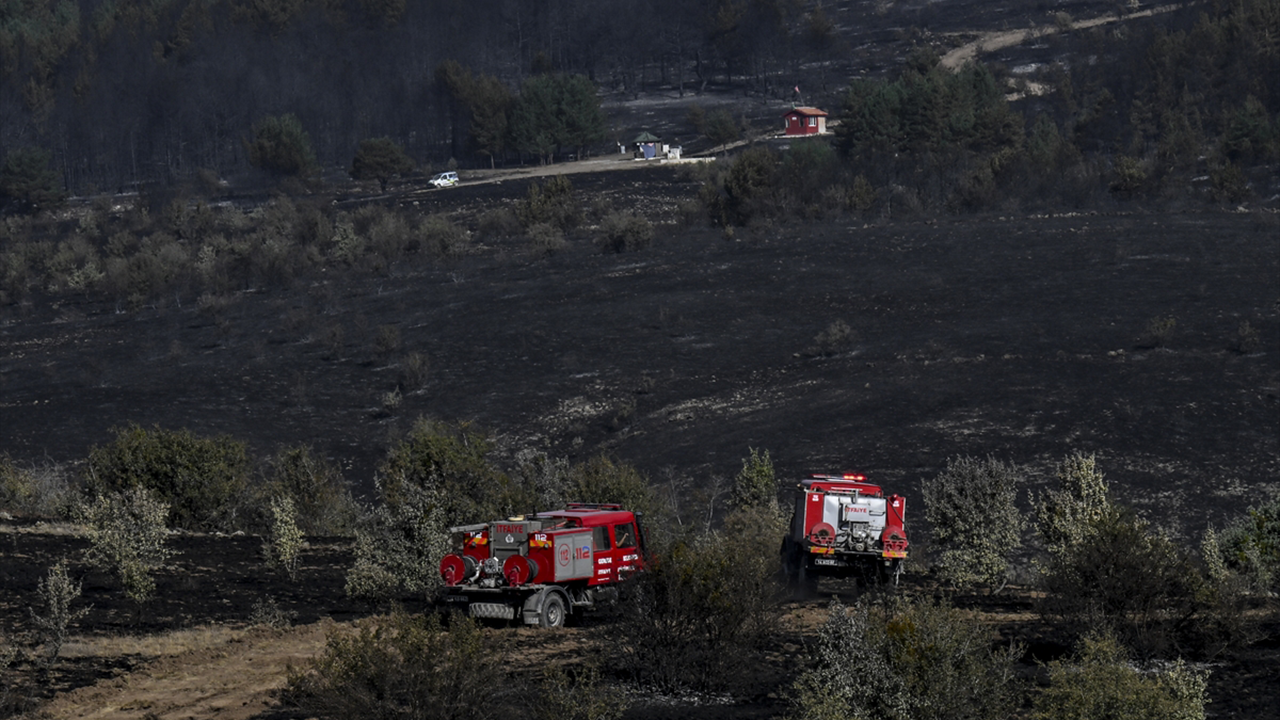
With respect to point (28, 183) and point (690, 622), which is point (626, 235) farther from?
point (28, 183)

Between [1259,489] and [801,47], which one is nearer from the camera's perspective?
[1259,489]

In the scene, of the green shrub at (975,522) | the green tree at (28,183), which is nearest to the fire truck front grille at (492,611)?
the green shrub at (975,522)

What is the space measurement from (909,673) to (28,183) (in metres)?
115

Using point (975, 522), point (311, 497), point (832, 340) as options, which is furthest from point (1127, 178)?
point (975, 522)

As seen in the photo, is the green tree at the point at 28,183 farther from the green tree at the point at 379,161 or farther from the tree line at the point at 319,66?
the green tree at the point at 379,161

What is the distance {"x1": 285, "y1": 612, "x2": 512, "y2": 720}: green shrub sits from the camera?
11000 mm

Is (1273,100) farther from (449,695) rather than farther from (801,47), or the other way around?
(449,695)

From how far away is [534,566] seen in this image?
1748cm

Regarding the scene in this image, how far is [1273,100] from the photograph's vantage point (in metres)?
87.2

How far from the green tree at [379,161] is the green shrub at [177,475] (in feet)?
260

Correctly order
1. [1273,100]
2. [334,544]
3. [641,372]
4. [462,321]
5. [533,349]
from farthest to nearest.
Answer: [1273,100] → [462,321] → [533,349] → [641,372] → [334,544]

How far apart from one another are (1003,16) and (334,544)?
114 meters

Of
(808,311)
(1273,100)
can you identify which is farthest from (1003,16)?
(808,311)

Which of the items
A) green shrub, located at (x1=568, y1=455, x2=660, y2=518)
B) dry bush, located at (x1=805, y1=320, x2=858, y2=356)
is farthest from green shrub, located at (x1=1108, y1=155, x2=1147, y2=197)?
green shrub, located at (x1=568, y1=455, x2=660, y2=518)
